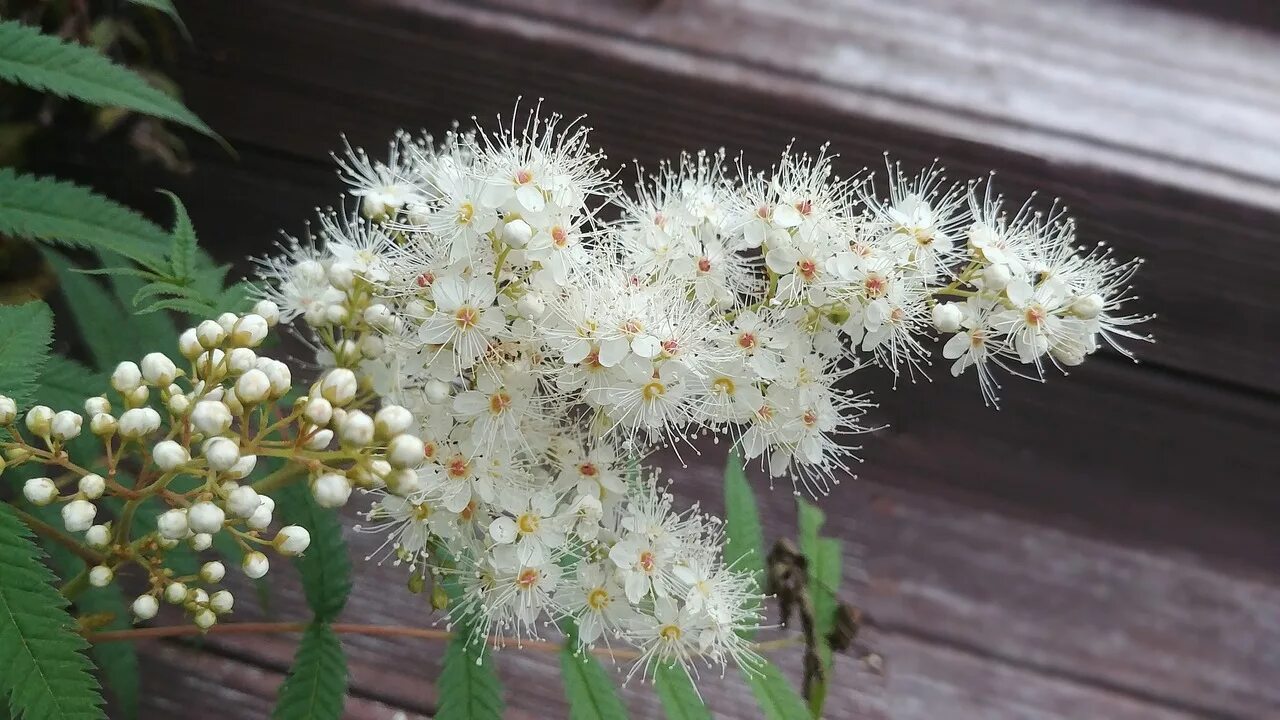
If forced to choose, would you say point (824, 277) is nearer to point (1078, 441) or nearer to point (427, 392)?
point (427, 392)

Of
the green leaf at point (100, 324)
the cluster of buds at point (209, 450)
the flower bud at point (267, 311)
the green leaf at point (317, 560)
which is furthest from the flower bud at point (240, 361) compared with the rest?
the green leaf at point (100, 324)

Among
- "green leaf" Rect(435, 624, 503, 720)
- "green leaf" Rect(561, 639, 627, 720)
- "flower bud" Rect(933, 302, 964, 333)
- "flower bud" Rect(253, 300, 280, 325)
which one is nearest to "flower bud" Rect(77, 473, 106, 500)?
"flower bud" Rect(253, 300, 280, 325)

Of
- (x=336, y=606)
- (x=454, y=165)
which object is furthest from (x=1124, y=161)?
(x=336, y=606)

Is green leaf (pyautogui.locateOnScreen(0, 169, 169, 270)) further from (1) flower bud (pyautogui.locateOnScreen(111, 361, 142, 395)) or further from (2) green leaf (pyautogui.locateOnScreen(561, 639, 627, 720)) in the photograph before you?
(2) green leaf (pyautogui.locateOnScreen(561, 639, 627, 720))

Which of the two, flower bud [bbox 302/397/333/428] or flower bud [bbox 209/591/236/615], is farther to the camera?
flower bud [bbox 209/591/236/615]

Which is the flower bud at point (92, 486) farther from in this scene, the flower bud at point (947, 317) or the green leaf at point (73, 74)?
the flower bud at point (947, 317)

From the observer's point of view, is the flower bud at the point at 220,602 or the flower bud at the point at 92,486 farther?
the flower bud at the point at 220,602

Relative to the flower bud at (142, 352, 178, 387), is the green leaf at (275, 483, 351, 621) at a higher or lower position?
lower

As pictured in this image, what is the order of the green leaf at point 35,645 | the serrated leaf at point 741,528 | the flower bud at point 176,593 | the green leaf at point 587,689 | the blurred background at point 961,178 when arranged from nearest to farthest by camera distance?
the green leaf at point 35,645, the flower bud at point 176,593, the green leaf at point 587,689, the serrated leaf at point 741,528, the blurred background at point 961,178
